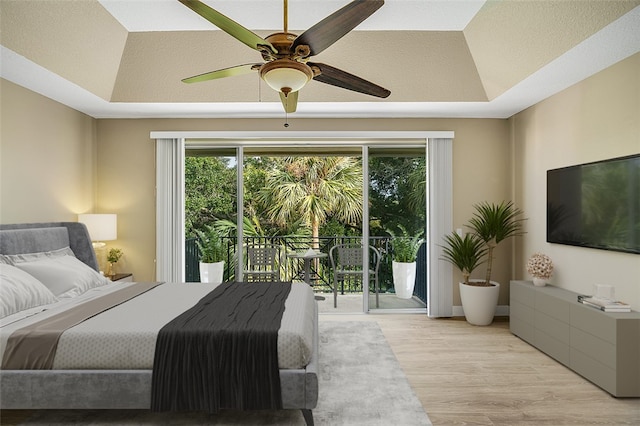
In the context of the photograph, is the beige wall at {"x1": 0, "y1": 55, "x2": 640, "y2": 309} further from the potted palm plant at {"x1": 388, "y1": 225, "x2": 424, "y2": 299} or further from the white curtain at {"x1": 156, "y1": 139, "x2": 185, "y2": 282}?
the potted palm plant at {"x1": 388, "y1": 225, "x2": 424, "y2": 299}

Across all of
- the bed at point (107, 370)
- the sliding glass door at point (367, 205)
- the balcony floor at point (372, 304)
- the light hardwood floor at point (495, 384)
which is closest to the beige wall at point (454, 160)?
the sliding glass door at point (367, 205)

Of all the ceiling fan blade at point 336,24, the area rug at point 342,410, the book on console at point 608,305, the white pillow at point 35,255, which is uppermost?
the ceiling fan blade at point 336,24

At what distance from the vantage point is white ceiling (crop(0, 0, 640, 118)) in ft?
9.38

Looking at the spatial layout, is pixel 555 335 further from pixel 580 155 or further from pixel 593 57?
pixel 593 57

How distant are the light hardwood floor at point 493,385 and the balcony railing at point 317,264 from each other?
1028 mm

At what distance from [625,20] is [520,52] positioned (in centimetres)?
83

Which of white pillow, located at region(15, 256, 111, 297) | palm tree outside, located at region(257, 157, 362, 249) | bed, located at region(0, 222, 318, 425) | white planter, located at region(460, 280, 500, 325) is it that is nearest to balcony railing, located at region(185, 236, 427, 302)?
palm tree outside, located at region(257, 157, 362, 249)

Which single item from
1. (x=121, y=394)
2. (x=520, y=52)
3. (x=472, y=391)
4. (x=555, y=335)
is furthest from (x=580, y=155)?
(x=121, y=394)

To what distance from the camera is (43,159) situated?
3.76m

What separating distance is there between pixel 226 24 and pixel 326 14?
1.55m

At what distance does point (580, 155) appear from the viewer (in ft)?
11.3

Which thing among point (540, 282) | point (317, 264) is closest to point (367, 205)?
point (540, 282)

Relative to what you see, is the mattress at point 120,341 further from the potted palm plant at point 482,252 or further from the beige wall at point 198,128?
the potted palm plant at point 482,252

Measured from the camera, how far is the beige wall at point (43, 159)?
11.0 ft
